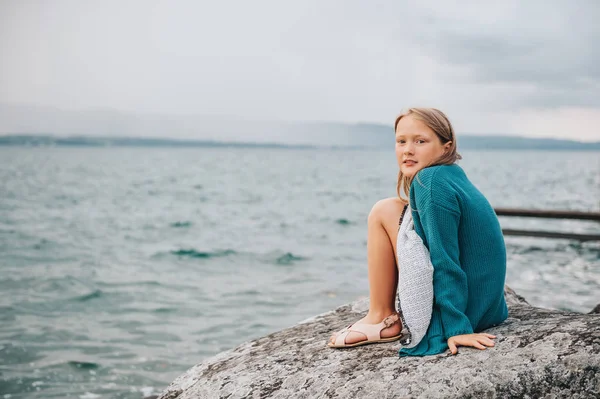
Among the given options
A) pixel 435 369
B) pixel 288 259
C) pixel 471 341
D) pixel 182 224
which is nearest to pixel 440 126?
pixel 471 341

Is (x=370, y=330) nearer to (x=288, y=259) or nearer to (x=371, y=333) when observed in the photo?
(x=371, y=333)

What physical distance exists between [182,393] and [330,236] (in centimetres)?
1397

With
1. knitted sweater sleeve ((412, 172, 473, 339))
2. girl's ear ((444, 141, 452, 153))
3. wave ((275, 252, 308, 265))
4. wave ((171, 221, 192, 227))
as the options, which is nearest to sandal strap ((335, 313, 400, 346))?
knitted sweater sleeve ((412, 172, 473, 339))

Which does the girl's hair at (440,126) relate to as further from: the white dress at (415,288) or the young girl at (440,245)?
the white dress at (415,288)

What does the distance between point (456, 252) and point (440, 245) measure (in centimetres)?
10

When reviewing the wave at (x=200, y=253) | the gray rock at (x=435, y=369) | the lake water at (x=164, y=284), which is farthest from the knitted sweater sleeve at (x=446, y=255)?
the wave at (x=200, y=253)

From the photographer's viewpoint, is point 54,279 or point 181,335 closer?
point 181,335

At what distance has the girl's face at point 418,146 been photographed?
2.95 meters

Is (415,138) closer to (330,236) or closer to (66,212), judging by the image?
(330,236)

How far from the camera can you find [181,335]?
7645 mm

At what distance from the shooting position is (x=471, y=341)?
8.69ft

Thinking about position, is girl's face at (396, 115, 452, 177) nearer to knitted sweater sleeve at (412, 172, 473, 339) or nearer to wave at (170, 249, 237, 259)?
knitted sweater sleeve at (412, 172, 473, 339)

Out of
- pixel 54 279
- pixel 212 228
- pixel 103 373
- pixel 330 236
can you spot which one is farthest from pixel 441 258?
pixel 212 228

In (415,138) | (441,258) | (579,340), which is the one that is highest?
(415,138)
